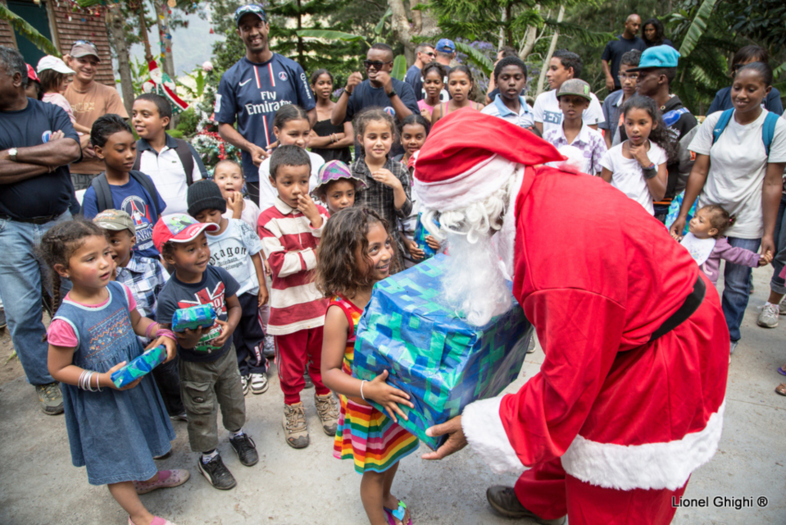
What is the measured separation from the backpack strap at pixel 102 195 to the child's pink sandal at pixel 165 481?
171 centimetres

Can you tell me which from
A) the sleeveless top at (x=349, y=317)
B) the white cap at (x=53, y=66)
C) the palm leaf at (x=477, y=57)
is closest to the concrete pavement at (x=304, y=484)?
the sleeveless top at (x=349, y=317)

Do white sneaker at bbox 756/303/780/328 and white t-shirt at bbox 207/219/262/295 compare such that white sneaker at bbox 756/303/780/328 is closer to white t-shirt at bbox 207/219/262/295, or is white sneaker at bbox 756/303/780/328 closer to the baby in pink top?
the baby in pink top

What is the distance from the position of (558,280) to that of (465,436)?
0.63 m

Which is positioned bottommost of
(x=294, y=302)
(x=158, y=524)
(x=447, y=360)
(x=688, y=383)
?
(x=158, y=524)

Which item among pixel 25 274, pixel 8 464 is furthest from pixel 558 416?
pixel 25 274

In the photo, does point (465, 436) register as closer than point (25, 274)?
Yes

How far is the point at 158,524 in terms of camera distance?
2.27m

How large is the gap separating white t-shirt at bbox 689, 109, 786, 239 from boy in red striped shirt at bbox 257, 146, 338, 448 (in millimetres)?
3122

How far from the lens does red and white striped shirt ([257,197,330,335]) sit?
2.95m

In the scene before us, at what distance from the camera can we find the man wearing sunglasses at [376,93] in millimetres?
5063

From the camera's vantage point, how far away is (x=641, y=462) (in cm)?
157

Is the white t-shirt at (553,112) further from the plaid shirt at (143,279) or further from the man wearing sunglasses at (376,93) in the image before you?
the plaid shirt at (143,279)

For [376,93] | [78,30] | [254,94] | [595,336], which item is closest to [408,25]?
[78,30]

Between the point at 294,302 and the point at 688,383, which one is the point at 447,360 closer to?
the point at 688,383
